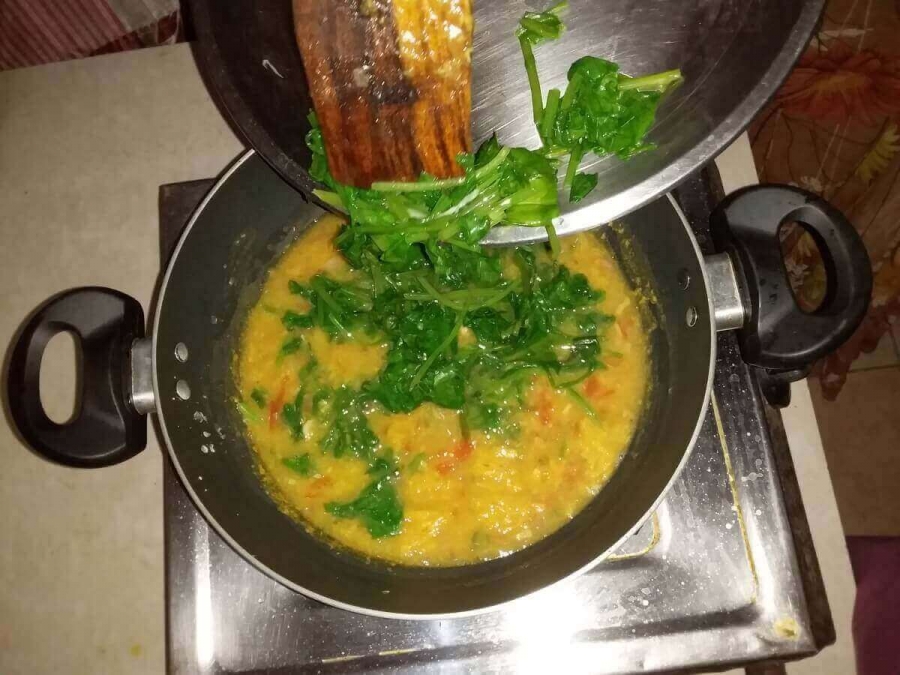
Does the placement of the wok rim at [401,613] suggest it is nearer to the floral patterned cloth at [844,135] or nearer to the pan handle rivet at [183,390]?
the pan handle rivet at [183,390]

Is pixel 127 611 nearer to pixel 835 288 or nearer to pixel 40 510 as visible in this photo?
pixel 40 510

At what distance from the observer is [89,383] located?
125 cm

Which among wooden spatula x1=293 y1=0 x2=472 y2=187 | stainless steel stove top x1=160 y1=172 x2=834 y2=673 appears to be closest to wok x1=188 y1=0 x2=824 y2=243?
wooden spatula x1=293 y1=0 x2=472 y2=187

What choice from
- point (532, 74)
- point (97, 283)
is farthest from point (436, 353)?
point (97, 283)

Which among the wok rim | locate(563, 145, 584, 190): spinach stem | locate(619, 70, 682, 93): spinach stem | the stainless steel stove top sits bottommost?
the stainless steel stove top

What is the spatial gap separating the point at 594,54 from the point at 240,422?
1.08 metres

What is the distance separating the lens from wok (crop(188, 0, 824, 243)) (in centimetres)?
105

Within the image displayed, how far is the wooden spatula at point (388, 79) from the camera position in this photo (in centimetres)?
93

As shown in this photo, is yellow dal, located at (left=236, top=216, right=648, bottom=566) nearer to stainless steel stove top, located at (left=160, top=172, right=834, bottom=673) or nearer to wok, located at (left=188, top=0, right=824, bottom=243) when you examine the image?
stainless steel stove top, located at (left=160, top=172, right=834, bottom=673)

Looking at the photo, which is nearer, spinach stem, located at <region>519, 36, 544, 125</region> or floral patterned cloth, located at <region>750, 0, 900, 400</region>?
spinach stem, located at <region>519, 36, 544, 125</region>

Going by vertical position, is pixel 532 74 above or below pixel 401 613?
above

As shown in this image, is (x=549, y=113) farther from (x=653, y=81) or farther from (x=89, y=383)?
(x=89, y=383)

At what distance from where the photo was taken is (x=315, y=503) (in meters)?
1.49

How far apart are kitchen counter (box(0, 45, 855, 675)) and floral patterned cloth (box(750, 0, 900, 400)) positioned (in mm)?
606
